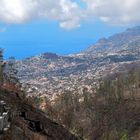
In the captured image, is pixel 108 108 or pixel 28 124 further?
pixel 108 108

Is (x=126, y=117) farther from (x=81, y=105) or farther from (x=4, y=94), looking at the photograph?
(x=4, y=94)

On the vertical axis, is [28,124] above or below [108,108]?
below

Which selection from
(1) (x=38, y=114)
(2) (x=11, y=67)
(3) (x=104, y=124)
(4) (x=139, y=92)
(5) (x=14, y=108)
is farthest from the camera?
(4) (x=139, y=92)

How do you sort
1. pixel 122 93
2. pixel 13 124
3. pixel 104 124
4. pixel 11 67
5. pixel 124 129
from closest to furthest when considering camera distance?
pixel 13 124 → pixel 11 67 → pixel 124 129 → pixel 104 124 → pixel 122 93

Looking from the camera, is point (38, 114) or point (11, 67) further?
point (11, 67)

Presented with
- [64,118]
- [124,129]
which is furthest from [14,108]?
[124,129]

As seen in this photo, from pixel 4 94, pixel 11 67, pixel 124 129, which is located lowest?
pixel 124 129

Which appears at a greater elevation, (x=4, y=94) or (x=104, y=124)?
(x=4, y=94)

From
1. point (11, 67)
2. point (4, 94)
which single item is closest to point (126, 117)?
point (11, 67)

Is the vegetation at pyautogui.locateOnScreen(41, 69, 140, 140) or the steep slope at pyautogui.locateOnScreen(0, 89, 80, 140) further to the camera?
the vegetation at pyautogui.locateOnScreen(41, 69, 140, 140)

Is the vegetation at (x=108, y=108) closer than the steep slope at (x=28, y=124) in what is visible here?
No

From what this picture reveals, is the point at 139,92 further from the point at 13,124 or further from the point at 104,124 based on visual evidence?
the point at 13,124
